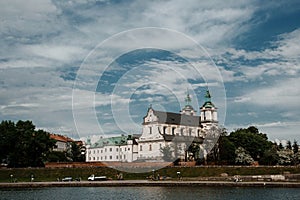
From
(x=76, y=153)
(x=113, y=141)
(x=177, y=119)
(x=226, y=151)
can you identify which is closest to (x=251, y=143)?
(x=226, y=151)

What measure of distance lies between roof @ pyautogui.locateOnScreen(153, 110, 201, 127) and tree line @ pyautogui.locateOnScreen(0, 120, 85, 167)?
36.1 meters

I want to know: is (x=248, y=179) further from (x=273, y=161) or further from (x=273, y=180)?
(x=273, y=161)

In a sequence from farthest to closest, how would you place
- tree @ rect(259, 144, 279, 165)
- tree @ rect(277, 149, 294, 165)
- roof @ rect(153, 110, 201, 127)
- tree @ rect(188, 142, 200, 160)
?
roof @ rect(153, 110, 201, 127), tree @ rect(188, 142, 200, 160), tree @ rect(277, 149, 294, 165), tree @ rect(259, 144, 279, 165)

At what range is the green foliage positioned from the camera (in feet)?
277

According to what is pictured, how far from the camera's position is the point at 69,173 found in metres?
78.4

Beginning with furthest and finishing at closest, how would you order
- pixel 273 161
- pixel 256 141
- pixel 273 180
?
pixel 256 141 → pixel 273 161 → pixel 273 180

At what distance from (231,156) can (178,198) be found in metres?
46.5

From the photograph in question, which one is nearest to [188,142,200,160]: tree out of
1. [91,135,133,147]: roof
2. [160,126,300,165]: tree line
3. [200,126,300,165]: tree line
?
[160,126,300,165]: tree line

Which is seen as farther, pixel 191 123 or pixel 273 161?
pixel 191 123

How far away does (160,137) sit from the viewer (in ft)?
365

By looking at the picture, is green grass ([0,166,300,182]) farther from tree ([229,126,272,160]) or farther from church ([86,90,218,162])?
church ([86,90,218,162])

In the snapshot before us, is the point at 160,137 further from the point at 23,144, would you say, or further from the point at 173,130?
the point at 23,144

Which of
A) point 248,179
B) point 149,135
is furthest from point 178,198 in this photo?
point 149,135

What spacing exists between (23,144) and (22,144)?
0.20 metres
